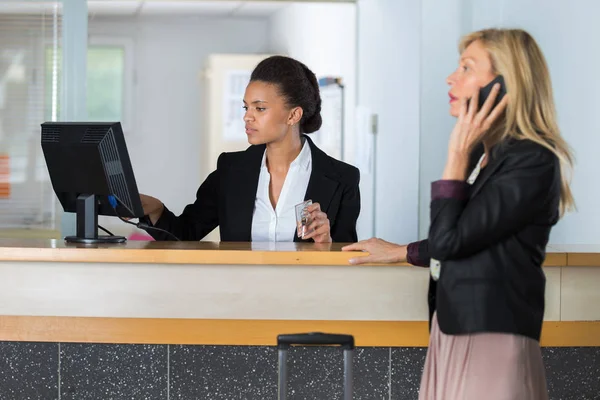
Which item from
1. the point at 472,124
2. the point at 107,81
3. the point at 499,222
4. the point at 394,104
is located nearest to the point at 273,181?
the point at 472,124

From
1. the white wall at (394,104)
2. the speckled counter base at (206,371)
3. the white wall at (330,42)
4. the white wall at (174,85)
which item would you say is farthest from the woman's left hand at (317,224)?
the white wall at (174,85)

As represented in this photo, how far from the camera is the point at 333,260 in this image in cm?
264

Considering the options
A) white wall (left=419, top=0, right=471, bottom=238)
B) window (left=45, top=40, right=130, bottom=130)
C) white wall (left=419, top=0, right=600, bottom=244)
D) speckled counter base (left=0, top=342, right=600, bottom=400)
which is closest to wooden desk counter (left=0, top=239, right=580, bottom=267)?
speckled counter base (left=0, top=342, right=600, bottom=400)

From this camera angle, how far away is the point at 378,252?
8.42 feet

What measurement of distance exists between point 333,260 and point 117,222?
7012mm

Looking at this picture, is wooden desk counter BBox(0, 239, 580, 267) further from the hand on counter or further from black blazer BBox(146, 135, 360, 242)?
black blazer BBox(146, 135, 360, 242)

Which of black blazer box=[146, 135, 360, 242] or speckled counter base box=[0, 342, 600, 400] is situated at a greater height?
black blazer box=[146, 135, 360, 242]

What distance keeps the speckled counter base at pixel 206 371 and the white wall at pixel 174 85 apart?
715 cm

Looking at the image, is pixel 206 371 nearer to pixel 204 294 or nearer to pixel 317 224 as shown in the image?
pixel 204 294

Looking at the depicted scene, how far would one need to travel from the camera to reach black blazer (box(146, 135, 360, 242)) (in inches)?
130

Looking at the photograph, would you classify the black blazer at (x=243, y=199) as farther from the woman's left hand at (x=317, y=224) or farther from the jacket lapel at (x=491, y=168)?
the jacket lapel at (x=491, y=168)

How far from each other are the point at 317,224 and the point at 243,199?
14.6 inches

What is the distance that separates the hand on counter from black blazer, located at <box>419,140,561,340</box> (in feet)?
1.58

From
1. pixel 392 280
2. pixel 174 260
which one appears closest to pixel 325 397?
pixel 392 280
